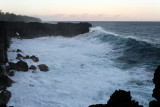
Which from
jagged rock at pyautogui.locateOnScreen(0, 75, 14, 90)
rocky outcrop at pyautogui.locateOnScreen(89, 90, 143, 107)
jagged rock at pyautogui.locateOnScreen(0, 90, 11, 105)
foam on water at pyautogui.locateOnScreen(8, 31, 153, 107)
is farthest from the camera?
jagged rock at pyautogui.locateOnScreen(0, 75, 14, 90)

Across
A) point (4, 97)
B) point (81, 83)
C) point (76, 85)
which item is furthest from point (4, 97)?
point (81, 83)

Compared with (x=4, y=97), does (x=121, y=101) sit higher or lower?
higher

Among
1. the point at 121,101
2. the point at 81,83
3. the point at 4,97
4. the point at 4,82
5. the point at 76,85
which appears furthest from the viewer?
the point at 81,83

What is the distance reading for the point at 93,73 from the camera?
1312 centimetres

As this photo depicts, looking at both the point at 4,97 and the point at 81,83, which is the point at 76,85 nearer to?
the point at 81,83

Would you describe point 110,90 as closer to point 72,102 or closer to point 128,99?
point 72,102

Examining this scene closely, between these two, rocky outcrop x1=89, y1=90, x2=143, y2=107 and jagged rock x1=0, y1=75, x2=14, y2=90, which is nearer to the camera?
rocky outcrop x1=89, y1=90, x2=143, y2=107

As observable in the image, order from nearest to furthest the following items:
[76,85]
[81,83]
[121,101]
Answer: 1. [121,101]
2. [76,85]
3. [81,83]

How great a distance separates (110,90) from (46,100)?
11.9ft

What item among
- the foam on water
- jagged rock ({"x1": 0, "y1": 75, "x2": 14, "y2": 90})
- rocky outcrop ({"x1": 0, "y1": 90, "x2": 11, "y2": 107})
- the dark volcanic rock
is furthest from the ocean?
the dark volcanic rock

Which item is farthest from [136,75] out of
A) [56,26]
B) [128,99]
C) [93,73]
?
[56,26]

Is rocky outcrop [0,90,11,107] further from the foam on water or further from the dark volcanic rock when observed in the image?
the dark volcanic rock

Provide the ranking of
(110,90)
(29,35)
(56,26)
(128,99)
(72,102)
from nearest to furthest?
(128,99)
(72,102)
(110,90)
(29,35)
(56,26)

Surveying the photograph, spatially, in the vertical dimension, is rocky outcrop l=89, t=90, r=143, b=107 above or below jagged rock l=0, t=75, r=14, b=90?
above
